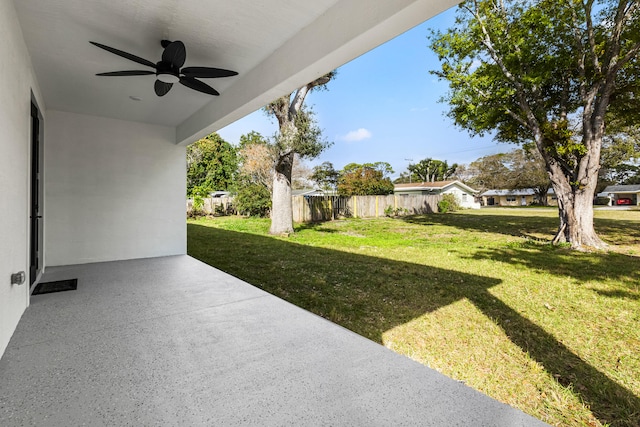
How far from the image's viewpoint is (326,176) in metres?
24.3

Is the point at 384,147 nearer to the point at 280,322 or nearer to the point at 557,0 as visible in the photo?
the point at 557,0

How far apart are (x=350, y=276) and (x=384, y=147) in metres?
38.7

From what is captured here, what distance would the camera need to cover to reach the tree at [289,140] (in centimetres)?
823

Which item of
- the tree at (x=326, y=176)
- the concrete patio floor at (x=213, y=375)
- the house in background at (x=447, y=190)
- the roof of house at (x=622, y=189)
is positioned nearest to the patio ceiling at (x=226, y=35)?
the concrete patio floor at (x=213, y=375)

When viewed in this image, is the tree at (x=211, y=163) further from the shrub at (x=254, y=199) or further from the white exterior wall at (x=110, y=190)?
the white exterior wall at (x=110, y=190)

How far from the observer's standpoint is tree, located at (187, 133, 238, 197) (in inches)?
747

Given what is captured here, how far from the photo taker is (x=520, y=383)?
192cm

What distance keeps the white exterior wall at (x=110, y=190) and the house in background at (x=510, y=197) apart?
116 ft

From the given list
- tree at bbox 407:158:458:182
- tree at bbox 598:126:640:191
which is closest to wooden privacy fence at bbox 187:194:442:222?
tree at bbox 598:126:640:191

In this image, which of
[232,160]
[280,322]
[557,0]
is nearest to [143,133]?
[280,322]

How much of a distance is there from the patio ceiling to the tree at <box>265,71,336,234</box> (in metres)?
4.42

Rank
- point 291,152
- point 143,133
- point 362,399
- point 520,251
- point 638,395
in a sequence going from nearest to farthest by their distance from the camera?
point 362,399
point 638,395
point 143,133
point 520,251
point 291,152

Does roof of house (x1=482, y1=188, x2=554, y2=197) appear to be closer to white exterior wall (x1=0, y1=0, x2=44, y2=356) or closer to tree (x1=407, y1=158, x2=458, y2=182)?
tree (x1=407, y1=158, x2=458, y2=182)

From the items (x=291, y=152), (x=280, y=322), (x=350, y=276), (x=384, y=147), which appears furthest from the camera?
(x=384, y=147)
